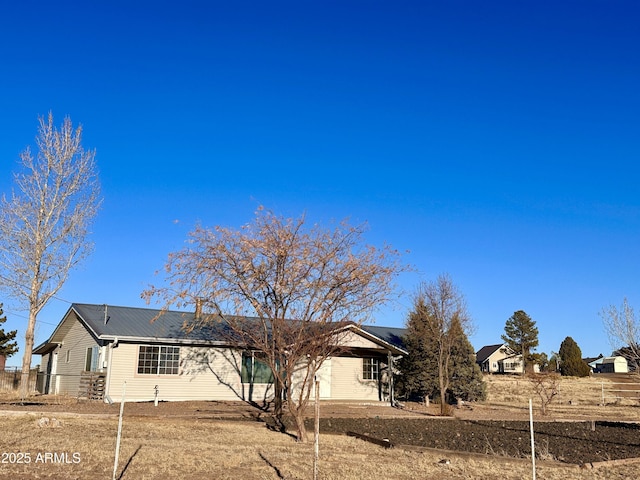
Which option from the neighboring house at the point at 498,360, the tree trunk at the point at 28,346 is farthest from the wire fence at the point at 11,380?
the neighboring house at the point at 498,360

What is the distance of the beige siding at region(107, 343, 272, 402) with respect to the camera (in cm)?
2406

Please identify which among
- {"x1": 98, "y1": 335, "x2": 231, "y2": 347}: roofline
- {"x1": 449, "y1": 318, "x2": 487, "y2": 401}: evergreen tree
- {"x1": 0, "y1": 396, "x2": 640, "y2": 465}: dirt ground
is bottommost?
{"x1": 0, "y1": 396, "x2": 640, "y2": 465}: dirt ground

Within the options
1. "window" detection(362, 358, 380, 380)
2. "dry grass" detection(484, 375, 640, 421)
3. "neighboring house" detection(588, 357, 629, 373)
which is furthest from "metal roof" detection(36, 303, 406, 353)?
"neighboring house" detection(588, 357, 629, 373)

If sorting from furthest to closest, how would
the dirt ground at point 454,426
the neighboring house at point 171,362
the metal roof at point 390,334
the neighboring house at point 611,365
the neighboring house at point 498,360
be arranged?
the neighboring house at point 611,365
the neighboring house at point 498,360
the metal roof at point 390,334
the neighboring house at point 171,362
the dirt ground at point 454,426

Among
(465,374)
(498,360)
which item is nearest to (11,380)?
(465,374)

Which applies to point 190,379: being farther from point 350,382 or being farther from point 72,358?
point 350,382

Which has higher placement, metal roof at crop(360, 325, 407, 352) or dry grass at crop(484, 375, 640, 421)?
metal roof at crop(360, 325, 407, 352)

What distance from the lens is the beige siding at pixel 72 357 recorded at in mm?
26891

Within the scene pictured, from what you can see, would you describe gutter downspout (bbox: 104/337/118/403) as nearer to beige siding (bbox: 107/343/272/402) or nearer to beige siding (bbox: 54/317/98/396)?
beige siding (bbox: 107/343/272/402)

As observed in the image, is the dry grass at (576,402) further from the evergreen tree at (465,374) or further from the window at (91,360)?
the window at (91,360)

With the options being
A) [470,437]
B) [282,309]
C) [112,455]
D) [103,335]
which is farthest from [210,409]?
[112,455]

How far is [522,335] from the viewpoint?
2753 inches

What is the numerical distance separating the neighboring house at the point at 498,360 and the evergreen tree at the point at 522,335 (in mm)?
7088

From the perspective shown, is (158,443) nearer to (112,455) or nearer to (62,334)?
(112,455)
